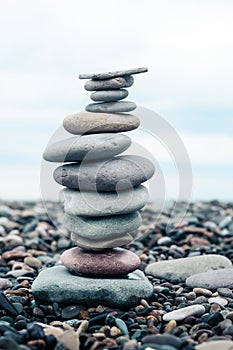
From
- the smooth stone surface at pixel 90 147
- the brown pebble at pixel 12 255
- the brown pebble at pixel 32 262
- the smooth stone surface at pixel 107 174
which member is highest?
the smooth stone surface at pixel 90 147

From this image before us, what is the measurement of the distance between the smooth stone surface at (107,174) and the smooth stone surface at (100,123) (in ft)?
0.94

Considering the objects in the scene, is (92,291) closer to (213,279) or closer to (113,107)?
(213,279)

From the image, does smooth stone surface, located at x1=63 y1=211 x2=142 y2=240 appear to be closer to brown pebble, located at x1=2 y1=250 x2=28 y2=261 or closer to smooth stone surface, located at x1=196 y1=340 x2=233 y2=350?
smooth stone surface, located at x1=196 y1=340 x2=233 y2=350

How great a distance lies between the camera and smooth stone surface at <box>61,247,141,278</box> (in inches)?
247

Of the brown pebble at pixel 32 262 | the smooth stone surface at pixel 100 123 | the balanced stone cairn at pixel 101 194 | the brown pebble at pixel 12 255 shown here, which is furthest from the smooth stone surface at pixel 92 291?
the brown pebble at pixel 12 255

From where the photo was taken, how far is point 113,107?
6270 mm

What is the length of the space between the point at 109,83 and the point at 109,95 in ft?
0.35

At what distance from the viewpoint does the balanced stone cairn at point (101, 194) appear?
614cm

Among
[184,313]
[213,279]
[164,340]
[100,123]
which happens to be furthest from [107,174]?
[164,340]

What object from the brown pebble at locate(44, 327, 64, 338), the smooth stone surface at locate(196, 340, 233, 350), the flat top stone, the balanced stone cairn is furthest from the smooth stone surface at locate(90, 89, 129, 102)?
the smooth stone surface at locate(196, 340, 233, 350)

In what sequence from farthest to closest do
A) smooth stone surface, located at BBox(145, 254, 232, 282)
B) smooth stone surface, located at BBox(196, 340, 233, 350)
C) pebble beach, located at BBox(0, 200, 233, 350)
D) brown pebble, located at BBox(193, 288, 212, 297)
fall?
smooth stone surface, located at BBox(145, 254, 232, 282) → brown pebble, located at BBox(193, 288, 212, 297) → pebble beach, located at BBox(0, 200, 233, 350) → smooth stone surface, located at BBox(196, 340, 233, 350)

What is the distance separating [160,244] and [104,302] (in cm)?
318

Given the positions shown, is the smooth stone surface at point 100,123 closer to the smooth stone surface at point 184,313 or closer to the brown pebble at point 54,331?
the smooth stone surface at point 184,313

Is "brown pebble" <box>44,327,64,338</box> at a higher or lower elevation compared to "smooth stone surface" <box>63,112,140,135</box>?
lower
